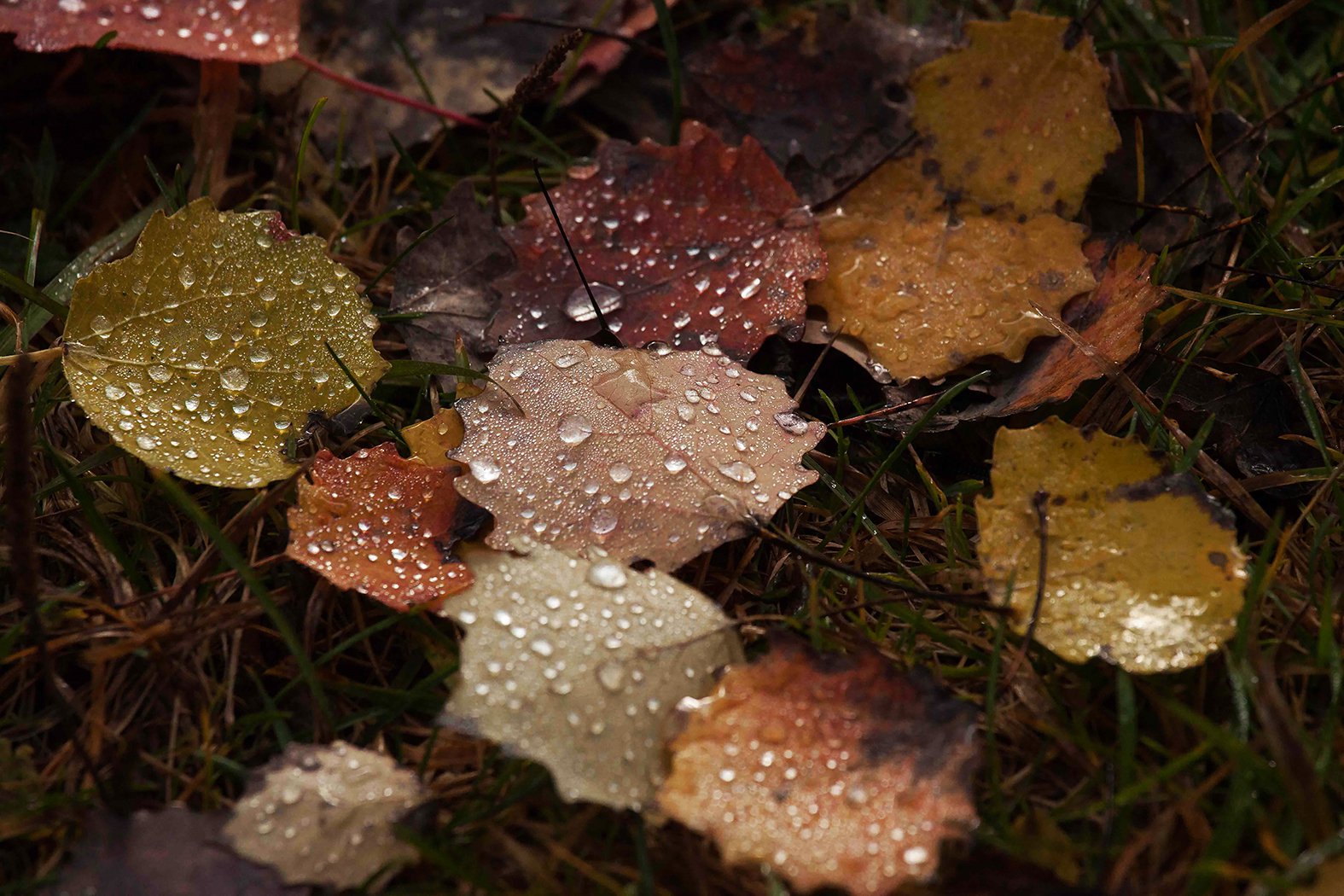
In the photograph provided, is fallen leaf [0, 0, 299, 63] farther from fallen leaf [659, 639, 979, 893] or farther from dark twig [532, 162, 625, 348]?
fallen leaf [659, 639, 979, 893]

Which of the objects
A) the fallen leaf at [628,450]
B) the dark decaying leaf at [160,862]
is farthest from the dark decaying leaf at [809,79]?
the dark decaying leaf at [160,862]

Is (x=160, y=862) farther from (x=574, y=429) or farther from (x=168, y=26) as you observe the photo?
(x=168, y=26)

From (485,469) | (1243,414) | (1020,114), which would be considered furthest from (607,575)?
(1020,114)

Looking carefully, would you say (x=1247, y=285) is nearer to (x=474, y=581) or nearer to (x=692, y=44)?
(x=692, y=44)

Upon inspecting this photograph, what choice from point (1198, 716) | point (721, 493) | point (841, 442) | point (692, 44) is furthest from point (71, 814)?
point (692, 44)

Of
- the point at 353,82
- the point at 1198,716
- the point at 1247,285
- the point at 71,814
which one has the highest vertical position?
the point at 353,82

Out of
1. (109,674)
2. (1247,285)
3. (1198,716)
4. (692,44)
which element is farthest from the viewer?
(692,44)

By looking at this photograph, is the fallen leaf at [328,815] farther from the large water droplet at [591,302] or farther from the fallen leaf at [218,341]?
the large water droplet at [591,302]
